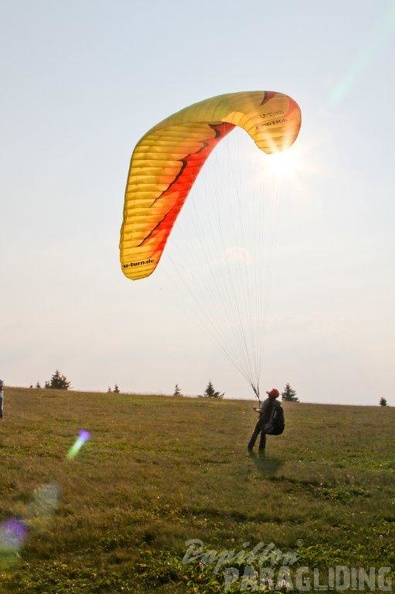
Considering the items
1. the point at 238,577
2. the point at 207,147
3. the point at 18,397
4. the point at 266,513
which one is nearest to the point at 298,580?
the point at 238,577

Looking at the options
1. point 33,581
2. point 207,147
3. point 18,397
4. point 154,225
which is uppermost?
point 207,147

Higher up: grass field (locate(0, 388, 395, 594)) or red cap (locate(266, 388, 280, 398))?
red cap (locate(266, 388, 280, 398))

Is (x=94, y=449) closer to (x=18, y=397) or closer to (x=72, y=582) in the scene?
(x=72, y=582)

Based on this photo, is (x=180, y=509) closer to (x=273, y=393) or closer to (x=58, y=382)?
(x=273, y=393)

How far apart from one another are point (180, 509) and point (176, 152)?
8.92m

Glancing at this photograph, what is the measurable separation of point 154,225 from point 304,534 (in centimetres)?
891

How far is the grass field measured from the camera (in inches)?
351

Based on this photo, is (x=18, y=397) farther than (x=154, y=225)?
Yes

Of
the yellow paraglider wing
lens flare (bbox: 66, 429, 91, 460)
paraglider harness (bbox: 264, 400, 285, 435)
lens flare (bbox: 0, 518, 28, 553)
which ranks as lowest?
lens flare (bbox: 0, 518, 28, 553)

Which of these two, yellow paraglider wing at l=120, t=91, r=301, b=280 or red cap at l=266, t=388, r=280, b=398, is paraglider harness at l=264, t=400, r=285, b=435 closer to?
red cap at l=266, t=388, r=280, b=398

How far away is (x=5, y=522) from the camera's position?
10.6m

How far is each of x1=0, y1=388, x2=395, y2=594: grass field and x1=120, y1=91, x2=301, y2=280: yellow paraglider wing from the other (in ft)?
18.5

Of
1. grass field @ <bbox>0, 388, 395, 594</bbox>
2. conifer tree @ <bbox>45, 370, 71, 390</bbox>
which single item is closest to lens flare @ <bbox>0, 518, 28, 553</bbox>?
grass field @ <bbox>0, 388, 395, 594</bbox>

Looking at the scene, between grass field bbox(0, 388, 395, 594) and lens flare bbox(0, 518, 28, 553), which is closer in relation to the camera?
grass field bbox(0, 388, 395, 594)
